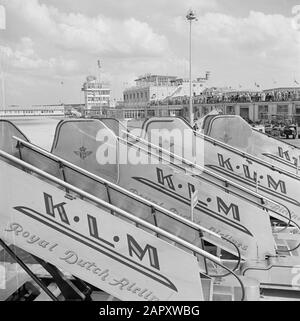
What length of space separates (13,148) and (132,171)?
1467mm

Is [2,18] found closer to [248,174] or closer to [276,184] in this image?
[248,174]

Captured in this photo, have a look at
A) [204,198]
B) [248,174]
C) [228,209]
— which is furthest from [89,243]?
[248,174]

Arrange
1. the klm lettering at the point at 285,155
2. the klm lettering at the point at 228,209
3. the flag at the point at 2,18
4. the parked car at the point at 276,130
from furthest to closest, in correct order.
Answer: the parked car at the point at 276,130 → the klm lettering at the point at 285,155 → the klm lettering at the point at 228,209 → the flag at the point at 2,18

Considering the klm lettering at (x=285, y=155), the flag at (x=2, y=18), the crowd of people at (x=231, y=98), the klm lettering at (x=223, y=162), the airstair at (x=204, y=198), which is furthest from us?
the klm lettering at (x=285, y=155)

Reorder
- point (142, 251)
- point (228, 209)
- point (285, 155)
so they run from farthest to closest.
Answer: point (285, 155) → point (228, 209) → point (142, 251)

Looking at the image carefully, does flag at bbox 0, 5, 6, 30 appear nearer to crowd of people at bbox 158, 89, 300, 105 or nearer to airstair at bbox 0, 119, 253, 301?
airstair at bbox 0, 119, 253, 301

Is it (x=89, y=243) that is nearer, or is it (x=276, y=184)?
(x=89, y=243)

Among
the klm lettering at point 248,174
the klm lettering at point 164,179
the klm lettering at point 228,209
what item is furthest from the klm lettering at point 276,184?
the klm lettering at point 164,179

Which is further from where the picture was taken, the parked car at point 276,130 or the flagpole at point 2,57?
the parked car at point 276,130

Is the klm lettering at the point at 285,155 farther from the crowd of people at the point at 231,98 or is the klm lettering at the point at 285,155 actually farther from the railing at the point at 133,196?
the railing at the point at 133,196

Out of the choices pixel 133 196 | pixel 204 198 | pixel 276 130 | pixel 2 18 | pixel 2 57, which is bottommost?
pixel 204 198

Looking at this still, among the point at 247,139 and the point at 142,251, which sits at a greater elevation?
the point at 247,139

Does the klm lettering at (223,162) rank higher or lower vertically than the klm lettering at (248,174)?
higher
